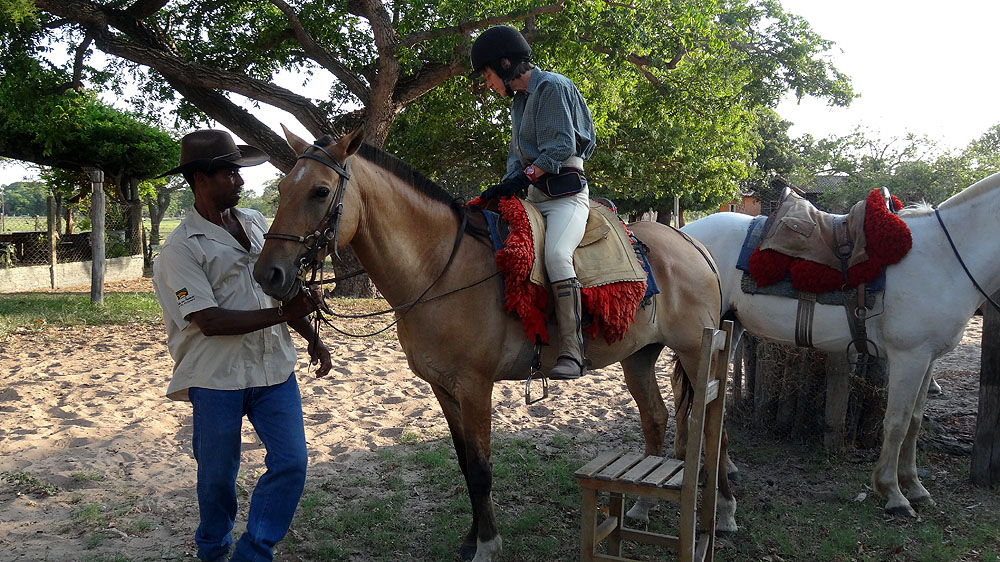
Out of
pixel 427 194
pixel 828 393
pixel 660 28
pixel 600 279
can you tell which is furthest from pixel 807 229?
pixel 660 28

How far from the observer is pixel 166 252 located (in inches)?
105

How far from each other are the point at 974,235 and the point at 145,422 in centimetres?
606

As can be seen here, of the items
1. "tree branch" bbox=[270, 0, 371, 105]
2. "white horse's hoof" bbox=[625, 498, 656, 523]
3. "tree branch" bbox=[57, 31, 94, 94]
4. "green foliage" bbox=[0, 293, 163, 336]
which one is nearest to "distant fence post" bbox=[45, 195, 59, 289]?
"green foliage" bbox=[0, 293, 163, 336]

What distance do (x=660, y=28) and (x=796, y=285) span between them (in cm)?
746

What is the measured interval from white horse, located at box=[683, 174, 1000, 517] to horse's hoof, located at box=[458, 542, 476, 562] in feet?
8.31

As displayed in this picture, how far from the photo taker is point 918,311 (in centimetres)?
414

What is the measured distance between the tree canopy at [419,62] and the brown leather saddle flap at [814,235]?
627 centimetres

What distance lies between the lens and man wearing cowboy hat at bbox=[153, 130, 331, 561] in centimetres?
267

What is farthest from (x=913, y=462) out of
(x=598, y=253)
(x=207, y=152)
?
(x=207, y=152)

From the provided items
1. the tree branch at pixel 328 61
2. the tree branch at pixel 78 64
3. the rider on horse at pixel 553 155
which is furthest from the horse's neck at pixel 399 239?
the tree branch at pixel 78 64

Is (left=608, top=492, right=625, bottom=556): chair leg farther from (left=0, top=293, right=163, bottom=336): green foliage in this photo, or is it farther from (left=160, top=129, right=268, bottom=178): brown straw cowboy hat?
(left=0, top=293, right=163, bottom=336): green foliage

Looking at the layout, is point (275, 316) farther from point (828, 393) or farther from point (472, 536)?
point (828, 393)

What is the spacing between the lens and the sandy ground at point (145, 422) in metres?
3.74

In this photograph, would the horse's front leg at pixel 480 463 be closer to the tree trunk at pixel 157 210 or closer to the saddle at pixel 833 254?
the saddle at pixel 833 254
